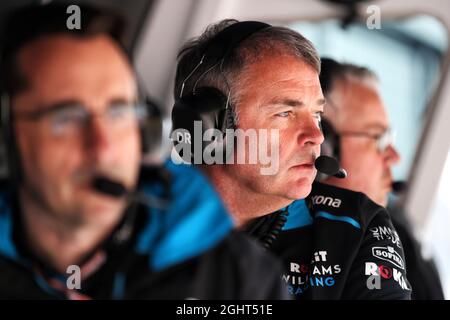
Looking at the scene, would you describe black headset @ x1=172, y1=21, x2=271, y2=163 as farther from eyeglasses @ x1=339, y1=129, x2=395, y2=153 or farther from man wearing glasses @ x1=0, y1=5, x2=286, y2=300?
eyeglasses @ x1=339, y1=129, x2=395, y2=153

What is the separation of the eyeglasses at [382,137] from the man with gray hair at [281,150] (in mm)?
85

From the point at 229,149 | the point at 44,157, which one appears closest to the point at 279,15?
the point at 229,149

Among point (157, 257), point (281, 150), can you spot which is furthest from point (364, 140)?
point (157, 257)

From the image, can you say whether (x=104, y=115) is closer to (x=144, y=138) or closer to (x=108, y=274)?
(x=144, y=138)

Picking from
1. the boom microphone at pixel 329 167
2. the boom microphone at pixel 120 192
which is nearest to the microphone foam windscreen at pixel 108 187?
the boom microphone at pixel 120 192

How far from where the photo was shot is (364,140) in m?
1.08

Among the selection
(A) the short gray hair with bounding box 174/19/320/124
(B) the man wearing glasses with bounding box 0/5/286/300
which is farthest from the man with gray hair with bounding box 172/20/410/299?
(B) the man wearing glasses with bounding box 0/5/286/300

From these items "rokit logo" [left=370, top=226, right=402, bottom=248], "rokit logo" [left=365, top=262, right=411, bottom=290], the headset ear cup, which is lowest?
"rokit logo" [left=365, top=262, right=411, bottom=290]

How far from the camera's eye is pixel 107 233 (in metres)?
0.83

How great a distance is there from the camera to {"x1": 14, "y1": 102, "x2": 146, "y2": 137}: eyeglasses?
2.62 feet

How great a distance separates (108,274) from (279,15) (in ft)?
1.57

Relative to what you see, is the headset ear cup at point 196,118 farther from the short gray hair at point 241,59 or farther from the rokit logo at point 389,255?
the rokit logo at point 389,255

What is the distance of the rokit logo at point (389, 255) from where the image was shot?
103 cm

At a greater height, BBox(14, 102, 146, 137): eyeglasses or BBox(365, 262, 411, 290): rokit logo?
BBox(14, 102, 146, 137): eyeglasses
